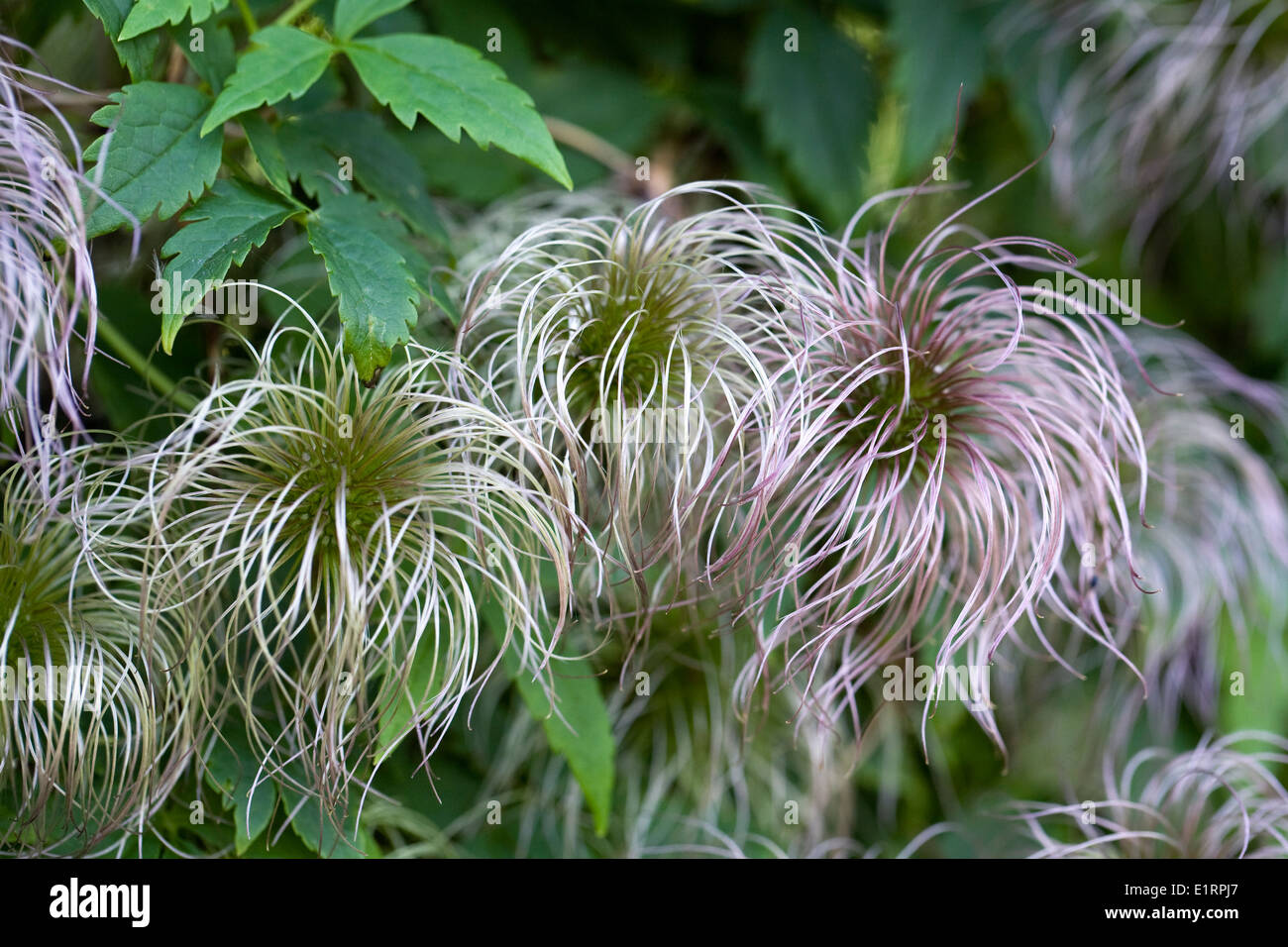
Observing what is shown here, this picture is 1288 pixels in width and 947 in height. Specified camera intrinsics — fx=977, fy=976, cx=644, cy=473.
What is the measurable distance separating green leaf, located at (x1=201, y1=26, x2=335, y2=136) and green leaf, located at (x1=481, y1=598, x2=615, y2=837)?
32 cm

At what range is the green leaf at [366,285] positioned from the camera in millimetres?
527

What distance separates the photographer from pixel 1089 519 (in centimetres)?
72

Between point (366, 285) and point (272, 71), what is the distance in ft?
0.48

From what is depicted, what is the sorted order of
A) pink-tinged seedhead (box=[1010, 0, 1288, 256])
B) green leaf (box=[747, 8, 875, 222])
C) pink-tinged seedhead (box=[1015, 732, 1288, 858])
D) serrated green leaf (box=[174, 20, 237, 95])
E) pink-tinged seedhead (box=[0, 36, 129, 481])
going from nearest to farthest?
pink-tinged seedhead (box=[0, 36, 129, 481])
serrated green leaf (box=[174, 20, 237, 95])
pink-tinged seedhead (box=[1015, 732, 1288, 858])
green leaf (box=[747, 8, 875, 222])
pink-tinged seedhead (box=[1010, 0, 1288, 256])

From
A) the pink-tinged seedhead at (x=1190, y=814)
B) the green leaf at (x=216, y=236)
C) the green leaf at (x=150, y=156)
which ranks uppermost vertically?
the green leaf at (x=150, y=156)

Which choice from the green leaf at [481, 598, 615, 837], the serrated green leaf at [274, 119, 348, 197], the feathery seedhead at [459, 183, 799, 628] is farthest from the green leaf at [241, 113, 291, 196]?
the green leaf at [481, 598, 615, 837]

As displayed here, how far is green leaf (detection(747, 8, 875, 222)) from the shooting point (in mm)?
922

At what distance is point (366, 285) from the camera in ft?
1.78

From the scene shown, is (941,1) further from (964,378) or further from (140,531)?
(140,531)

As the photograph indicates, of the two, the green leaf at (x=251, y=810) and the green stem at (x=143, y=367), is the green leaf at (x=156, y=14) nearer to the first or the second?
the green stem at (x=143, y=367)

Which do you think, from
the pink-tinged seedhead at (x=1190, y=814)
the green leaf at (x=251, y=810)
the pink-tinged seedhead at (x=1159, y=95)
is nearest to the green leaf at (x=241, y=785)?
the green leaf at (x=251, y=810)

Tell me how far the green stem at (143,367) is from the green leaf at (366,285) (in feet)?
0.43

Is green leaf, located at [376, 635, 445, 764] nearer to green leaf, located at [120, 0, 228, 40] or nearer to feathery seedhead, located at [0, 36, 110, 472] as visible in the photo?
feathery seedhead, located at [0, 36, 110, 472]
